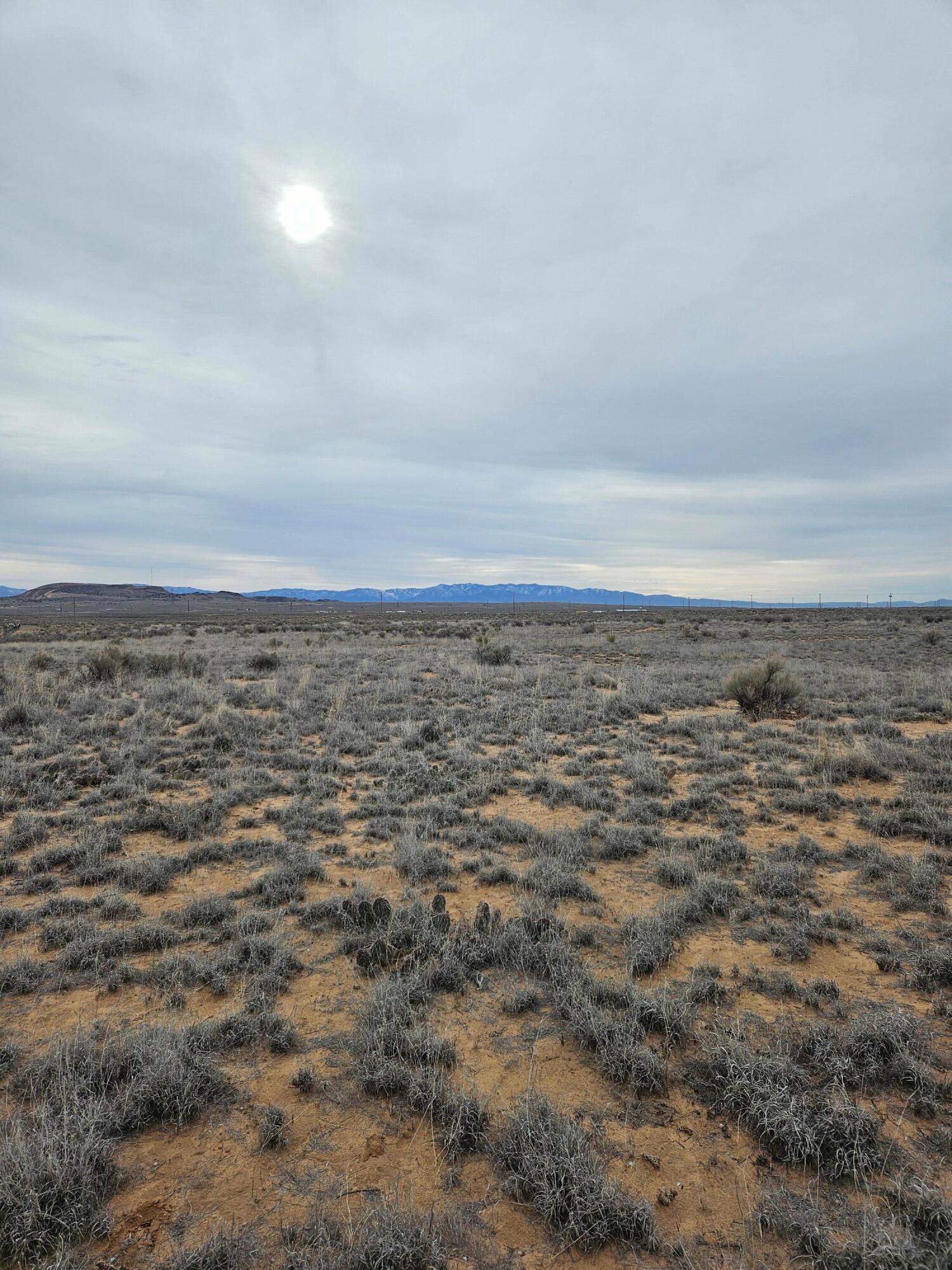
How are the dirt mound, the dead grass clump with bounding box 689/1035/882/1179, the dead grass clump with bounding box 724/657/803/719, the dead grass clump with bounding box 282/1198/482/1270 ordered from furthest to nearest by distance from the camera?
the dirt mound
the dead grass clump with bounding box 724/657/803/719
the dead grass clump with bounding box 689/1035/882/1179
the dead grass clump with bounding box 282/1198/482/1270

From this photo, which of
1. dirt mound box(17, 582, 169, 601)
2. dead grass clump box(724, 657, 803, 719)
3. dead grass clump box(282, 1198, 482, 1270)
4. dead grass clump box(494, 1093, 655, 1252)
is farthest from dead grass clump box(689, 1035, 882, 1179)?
dirt mound box(17, 582, 169, 601)

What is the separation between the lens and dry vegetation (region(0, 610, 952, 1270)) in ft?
8.54

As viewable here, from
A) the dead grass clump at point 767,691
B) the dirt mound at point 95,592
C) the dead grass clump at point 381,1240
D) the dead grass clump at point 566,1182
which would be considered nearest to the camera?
the dead grass clump at point 381,1240

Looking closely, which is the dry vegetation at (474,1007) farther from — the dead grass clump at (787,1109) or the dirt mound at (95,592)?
the dirt mound at (95,592)

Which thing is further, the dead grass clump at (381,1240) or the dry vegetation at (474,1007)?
the dry vegetation at (474,1007)

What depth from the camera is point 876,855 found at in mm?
6199

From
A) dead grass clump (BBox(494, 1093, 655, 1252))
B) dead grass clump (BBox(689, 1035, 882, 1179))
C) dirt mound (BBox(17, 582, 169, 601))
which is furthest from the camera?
dirt mound (BBox(17, 582, 169, 601))

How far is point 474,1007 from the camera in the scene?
4.07 m

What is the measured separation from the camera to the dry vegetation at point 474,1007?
2.60 meters

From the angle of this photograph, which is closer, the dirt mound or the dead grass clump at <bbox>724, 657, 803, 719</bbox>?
the dead grass clump at <bbox>724, 657, 803, 719</bbox>

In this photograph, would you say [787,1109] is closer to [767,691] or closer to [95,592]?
[767,691]

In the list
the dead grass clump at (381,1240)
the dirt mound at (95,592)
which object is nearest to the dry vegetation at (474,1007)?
the dead grass clump at (381,1240)

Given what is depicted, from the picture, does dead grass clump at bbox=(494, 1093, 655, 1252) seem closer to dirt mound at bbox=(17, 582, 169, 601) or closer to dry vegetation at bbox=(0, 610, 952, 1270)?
dry vegetation at bbox=(0, 610, 952, 1270)

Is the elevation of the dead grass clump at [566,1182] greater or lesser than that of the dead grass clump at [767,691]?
lesser
